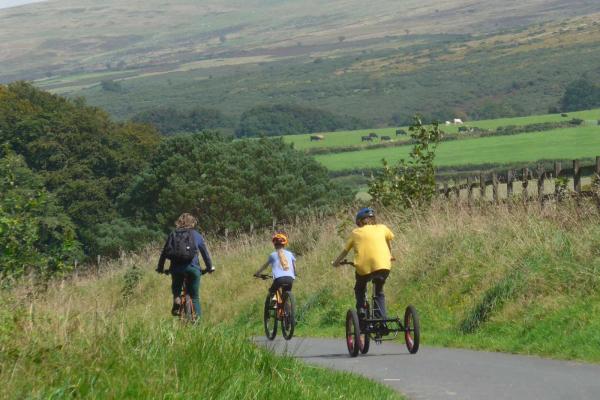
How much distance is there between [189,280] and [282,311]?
1.53m

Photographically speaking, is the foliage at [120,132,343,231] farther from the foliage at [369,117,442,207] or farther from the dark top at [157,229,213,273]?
the dark top at [157,229,213,273]

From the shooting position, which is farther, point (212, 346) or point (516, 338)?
point (516, 338)

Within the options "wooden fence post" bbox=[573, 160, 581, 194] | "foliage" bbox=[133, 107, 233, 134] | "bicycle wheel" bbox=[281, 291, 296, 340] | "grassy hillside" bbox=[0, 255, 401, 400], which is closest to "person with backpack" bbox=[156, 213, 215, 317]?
"bicycle wheel" bbox=[281, 291, 296, 340]

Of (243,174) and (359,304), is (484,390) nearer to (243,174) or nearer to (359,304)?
(359,304)

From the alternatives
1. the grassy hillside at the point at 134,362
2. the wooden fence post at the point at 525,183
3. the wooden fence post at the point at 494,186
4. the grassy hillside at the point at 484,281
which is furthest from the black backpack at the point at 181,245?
the wooden fence post at the point at 494,186

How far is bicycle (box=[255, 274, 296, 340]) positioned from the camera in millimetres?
18016

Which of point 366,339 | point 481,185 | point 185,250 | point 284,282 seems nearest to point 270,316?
point 284,282

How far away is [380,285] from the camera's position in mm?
15352

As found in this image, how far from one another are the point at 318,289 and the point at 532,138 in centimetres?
8927

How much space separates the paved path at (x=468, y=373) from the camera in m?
11.6

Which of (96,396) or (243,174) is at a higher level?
(96,396)

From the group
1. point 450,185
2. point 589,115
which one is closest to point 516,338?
point 450,185

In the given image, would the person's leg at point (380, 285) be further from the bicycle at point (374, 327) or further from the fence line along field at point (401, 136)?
the fence line along field at point (401, 136)

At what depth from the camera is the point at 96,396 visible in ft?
28.0
